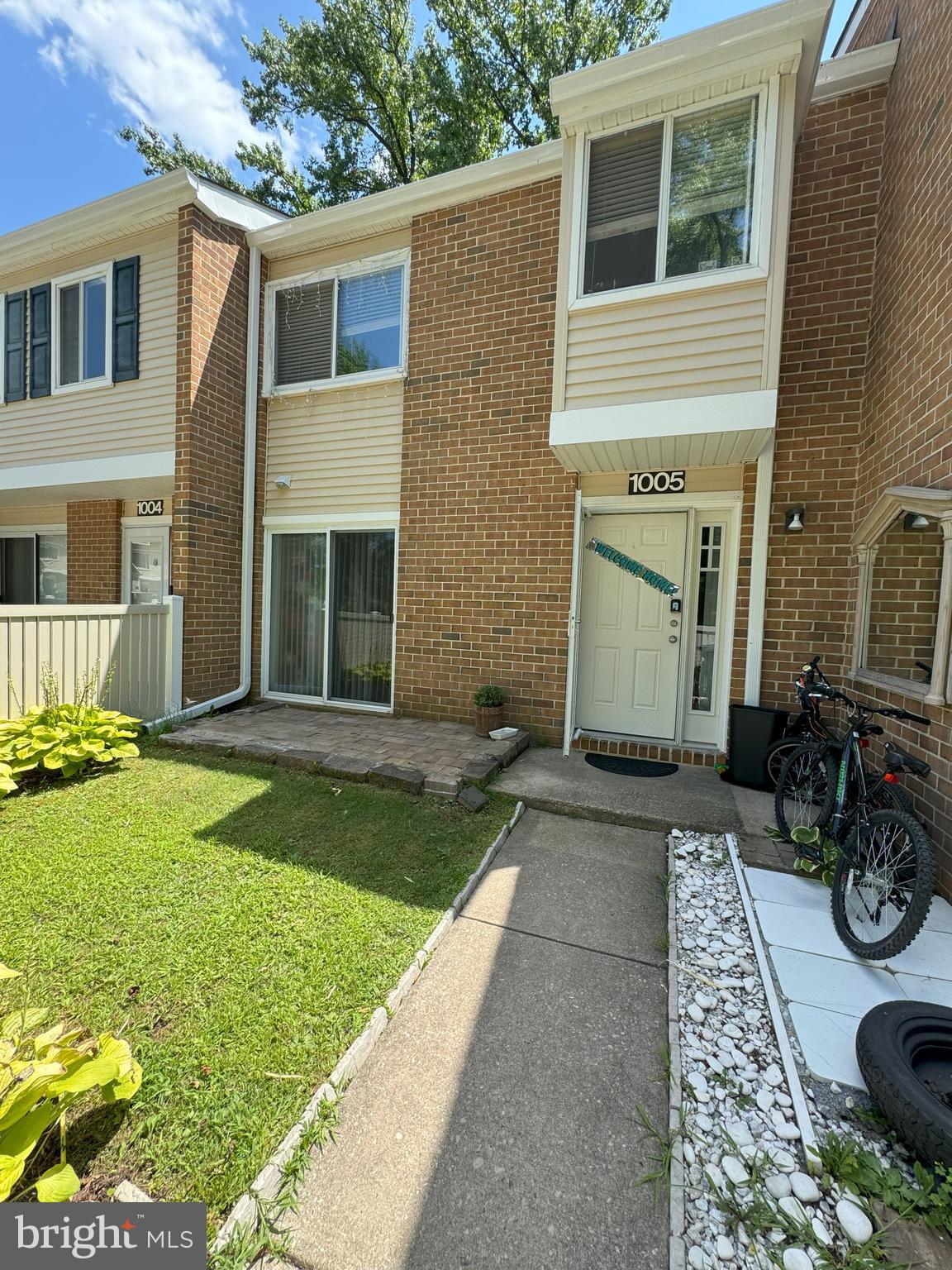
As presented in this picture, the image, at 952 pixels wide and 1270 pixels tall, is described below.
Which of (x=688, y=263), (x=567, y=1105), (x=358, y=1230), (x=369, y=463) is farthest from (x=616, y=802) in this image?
(x=369, y=463)

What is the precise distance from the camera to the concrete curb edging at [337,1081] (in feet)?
4.51

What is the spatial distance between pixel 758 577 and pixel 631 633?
1.20 meters

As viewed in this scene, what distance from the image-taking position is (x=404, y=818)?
12.1 feet

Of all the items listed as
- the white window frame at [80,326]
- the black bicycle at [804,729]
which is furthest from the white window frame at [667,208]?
the white window frame at [80,326]

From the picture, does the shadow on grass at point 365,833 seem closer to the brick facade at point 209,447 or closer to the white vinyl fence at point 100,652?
the white vinyl fence at point 100,652

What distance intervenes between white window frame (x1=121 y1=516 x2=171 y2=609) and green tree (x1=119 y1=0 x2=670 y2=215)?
9764mm

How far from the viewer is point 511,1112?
5.62 feet

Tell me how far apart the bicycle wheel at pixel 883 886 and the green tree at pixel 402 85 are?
13.4 meters

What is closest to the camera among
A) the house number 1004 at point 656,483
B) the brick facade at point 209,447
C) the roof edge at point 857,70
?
the roof edge at point 857,70

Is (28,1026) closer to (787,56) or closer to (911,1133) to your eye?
(911,1133)

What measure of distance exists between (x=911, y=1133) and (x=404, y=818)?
2771 mm

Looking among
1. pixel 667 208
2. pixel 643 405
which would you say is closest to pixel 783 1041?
pixel 643 405

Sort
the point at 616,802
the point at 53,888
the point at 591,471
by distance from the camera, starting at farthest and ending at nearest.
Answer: the point at 591,471 → the point at 616,802 → the point at 53,888

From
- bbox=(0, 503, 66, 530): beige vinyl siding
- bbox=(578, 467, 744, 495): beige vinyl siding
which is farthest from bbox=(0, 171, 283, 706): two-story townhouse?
bbox=(578, 467, 744, 495): beige vinyl siding
